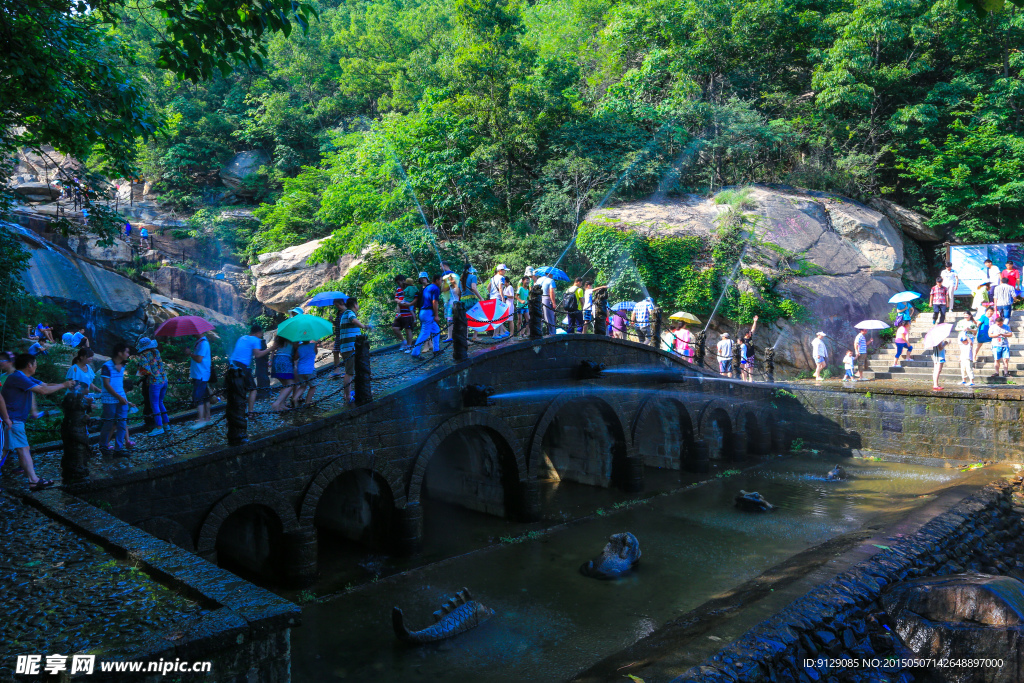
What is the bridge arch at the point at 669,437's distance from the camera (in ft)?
56.3

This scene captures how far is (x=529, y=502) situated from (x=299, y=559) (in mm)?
4878

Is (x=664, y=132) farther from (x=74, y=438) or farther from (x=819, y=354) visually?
(x=74, y=438)

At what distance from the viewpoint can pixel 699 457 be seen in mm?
17219

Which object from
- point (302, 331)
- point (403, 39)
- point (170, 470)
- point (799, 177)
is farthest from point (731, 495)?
point (403, 39)

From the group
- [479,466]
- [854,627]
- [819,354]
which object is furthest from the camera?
[819,354]

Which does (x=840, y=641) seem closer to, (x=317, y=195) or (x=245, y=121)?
(x=317, y=195)

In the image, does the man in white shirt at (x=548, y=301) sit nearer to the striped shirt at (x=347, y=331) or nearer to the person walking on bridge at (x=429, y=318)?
the person walking on bridge at (x=429, y=318)

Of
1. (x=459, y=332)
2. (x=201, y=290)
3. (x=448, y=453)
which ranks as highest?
(x=201, y=290)

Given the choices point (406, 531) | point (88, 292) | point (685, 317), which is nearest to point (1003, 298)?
point (685, 317)

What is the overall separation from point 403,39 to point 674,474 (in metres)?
26.9

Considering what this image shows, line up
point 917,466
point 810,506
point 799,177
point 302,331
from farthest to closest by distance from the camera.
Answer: point 799,177, point 917,466, point 810,506, point 302,331

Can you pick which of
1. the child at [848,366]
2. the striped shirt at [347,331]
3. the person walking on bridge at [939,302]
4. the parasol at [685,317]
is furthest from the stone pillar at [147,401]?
the person walking on bridge at [939,302]

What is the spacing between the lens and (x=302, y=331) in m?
9.28

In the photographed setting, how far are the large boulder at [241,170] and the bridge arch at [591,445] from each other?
2399 cm
